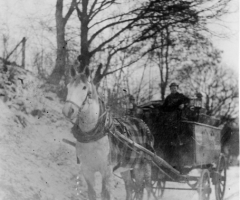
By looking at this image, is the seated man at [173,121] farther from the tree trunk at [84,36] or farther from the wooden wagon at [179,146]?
the tree trunk at [84,36]

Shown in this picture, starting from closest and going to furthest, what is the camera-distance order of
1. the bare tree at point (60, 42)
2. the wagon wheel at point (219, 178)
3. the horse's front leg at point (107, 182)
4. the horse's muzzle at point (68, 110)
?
the horse's muzzle at point (68, 110) < the horse's front leg at point (107, 182) < the bare tree at point (60, 42) < the wagon wheel at point (219, 178)

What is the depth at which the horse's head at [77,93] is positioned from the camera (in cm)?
385

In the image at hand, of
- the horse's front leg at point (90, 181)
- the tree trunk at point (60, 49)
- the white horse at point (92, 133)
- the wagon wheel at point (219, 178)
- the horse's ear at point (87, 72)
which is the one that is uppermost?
the tree trunk at point (60, 49)

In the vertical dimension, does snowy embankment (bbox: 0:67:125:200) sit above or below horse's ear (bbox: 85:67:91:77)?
below

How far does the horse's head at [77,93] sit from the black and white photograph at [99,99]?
1cm

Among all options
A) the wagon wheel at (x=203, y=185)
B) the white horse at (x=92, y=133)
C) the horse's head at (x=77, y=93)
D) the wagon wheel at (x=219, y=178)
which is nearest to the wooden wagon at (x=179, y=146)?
the wagon wheel at (x=203, y=185)

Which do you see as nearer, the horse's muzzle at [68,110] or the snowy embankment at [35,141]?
the horse's muzzle at [68,110]

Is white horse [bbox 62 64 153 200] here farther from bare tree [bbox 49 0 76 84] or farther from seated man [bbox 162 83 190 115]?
seated man [bbox 162 83 190 115]

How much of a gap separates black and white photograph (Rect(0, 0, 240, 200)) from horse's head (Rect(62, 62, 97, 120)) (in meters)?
0.01

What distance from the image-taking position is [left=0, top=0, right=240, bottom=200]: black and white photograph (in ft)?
14.5

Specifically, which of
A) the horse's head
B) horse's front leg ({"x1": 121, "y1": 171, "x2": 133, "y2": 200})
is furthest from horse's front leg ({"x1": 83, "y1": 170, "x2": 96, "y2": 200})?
horse's front leg ({"x1": 121, "y1": 171, "x2": 133, "y2": 200})

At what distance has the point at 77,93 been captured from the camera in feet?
13.0

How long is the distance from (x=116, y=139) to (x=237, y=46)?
13.4 ft

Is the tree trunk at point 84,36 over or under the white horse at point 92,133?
over
